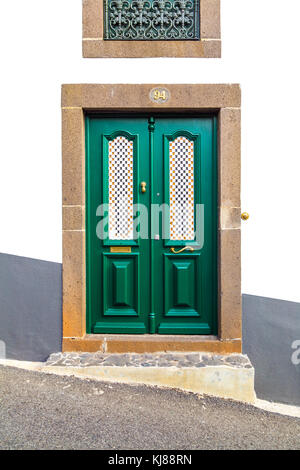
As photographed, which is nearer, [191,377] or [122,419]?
[122,419]

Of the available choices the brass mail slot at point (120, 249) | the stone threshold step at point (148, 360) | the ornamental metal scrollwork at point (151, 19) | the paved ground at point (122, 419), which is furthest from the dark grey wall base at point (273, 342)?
the ornamental metal scrollwork at point (151, 19)

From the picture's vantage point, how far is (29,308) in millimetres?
4328

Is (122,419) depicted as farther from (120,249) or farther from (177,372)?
(120,249)

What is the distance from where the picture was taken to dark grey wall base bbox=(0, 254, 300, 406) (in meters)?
4.23

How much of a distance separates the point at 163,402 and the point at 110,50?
361 centimetres

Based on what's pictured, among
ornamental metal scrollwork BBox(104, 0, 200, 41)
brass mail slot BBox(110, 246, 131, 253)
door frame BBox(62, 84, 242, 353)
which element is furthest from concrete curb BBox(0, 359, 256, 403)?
ornamental metal scrollwork BBox(104, 0, 200, 41)

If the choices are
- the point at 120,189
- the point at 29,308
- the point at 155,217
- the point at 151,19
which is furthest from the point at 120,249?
the point at 151,19

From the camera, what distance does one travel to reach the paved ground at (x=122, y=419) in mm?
2971

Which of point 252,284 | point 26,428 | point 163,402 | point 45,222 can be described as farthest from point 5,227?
point 252,284

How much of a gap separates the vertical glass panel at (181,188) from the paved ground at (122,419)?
5.54 feet

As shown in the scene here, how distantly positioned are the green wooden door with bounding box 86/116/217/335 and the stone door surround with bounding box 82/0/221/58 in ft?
2.18

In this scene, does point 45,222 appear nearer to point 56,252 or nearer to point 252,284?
point 56,252

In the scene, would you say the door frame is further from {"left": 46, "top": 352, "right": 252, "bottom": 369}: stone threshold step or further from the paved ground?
the paved ground

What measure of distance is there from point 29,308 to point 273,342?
268cm
